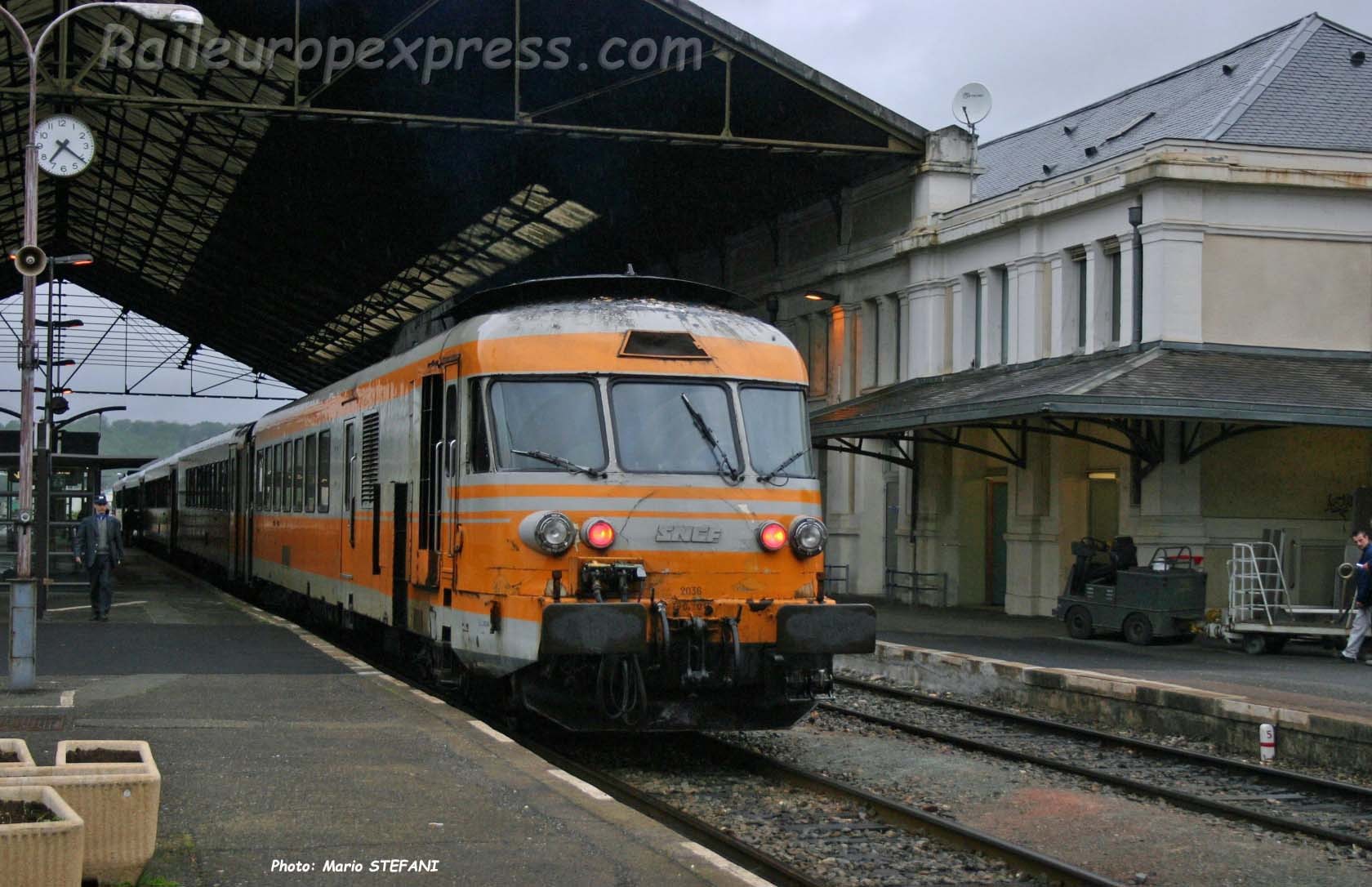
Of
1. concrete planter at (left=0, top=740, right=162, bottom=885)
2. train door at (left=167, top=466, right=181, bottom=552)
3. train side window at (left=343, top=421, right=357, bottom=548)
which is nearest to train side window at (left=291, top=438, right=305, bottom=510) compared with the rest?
train side window at (left=343, top=421, right=357, bottom=548)

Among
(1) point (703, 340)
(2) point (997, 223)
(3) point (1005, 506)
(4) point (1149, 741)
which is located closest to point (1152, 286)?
(2) point (997, 223)

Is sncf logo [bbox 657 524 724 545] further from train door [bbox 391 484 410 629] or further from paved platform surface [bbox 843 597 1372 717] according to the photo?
paved platform surface [bbox 843 597 1372 717]

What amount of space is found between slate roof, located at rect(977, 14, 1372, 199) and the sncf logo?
599 inches

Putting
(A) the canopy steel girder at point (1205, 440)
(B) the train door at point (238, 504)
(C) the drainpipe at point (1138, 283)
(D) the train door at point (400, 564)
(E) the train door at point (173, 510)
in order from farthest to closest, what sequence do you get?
1. (E) the train door at point (173, 510)
2. (B) the train door at point (238, 504)
3. (C) the drainpipe at point (1138, 283)
4. (A) the canopy steel girder at point (1205, 440)
5. (D) the train door at point (400, 564)

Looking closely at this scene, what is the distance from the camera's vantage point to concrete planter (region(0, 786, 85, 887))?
5379mm

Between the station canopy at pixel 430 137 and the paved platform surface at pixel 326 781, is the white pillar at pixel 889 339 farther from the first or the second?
the paved platform surface at pixel 326 781

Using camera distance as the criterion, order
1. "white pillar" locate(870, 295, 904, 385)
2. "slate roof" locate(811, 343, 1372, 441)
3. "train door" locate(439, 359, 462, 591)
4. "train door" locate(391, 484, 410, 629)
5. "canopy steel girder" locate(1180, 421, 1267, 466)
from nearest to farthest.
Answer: "train door" locate(439, 359, 462, 591), "train door" locate(391, 484, 410, 629), "slate roof" locate(811, 343, 1372, 441), "canopy steel girder" locate(1180, 421, 1267, 466), "white pillar" locate(870, 295, 904, 385)

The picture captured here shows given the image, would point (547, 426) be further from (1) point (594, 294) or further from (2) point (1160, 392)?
(2) point (1160, 392)

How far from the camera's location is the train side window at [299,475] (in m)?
19.6

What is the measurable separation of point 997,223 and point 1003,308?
162 centimetres

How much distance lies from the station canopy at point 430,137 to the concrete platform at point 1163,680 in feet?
23.8

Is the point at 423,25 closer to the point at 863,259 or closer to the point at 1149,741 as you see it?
the point at 863,259

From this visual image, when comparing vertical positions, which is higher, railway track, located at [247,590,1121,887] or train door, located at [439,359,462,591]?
train door, located at [439,359,462,591]

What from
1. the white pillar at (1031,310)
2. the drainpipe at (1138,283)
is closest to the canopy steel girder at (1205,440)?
the drainpipe at (1138,283)
